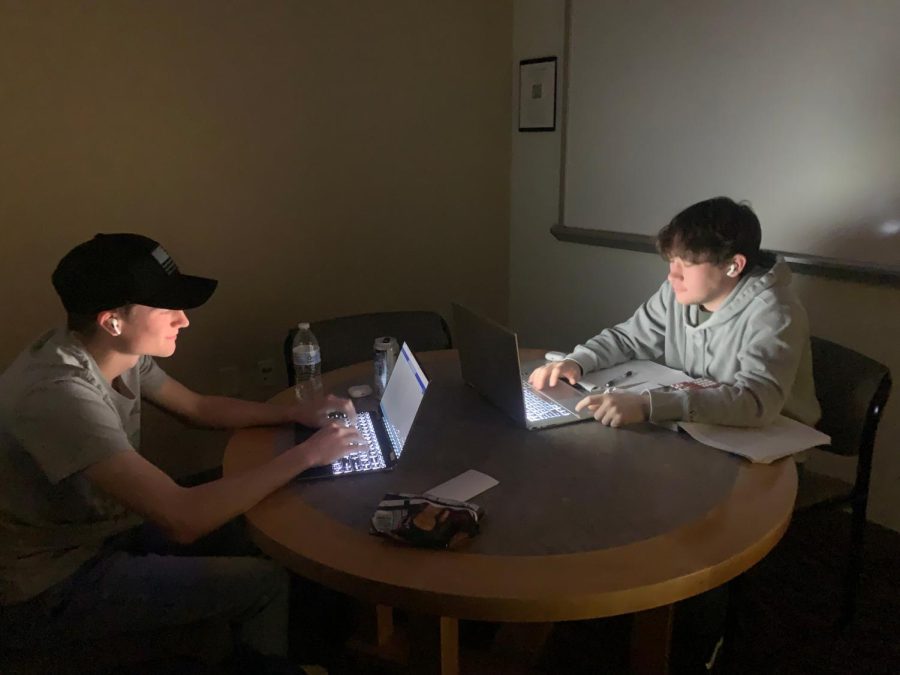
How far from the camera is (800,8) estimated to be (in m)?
2.25

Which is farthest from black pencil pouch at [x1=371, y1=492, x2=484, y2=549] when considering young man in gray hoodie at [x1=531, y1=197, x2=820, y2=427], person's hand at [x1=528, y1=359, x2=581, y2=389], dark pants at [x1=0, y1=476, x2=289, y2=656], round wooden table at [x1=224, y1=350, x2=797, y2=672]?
person's hand at [x1=528, y1=359, x2=581, y2=389]

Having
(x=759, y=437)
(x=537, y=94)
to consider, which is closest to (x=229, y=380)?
(x=537, y=94)

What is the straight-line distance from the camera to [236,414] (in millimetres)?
1721

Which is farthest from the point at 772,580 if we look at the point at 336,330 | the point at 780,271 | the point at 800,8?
the point at 800,8

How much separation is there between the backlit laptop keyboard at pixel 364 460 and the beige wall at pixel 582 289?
5.47ft

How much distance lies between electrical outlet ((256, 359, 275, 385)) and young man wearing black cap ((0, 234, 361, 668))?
1275 millimetres

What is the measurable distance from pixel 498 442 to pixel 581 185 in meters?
1.81

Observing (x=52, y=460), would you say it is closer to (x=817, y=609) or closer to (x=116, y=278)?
(x=116, y=278)

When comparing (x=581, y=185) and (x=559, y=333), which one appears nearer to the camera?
(x=581, y=185)

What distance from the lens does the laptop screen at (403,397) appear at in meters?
1.58

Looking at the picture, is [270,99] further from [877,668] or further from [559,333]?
[877,668]

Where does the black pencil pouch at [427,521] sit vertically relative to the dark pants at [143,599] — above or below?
above

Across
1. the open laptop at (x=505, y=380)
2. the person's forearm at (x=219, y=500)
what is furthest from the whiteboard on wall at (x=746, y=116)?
the person's forearm at (x=219, y=500)

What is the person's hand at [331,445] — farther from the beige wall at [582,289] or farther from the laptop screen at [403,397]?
the beige wall at [582,289]
